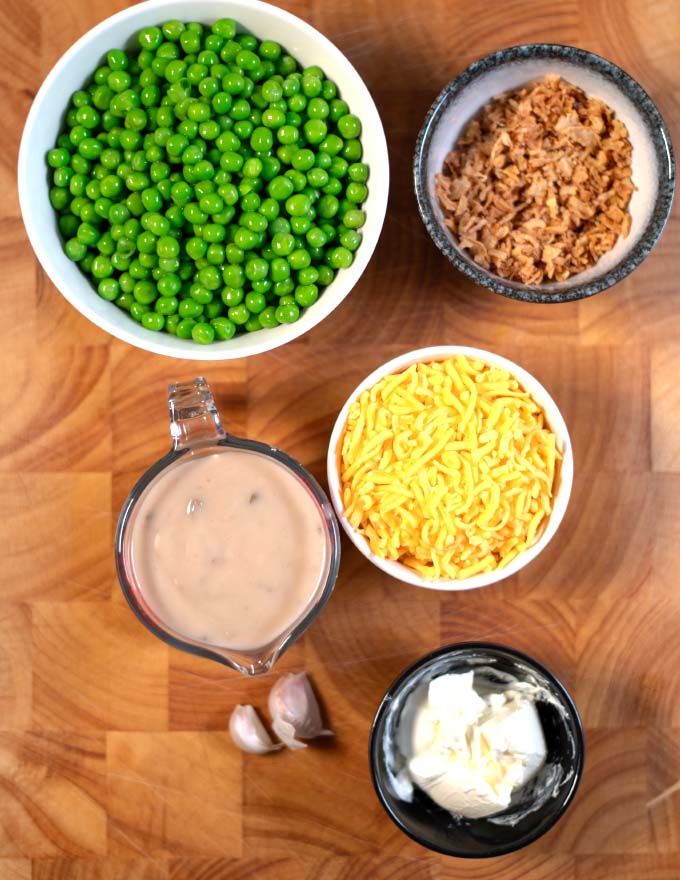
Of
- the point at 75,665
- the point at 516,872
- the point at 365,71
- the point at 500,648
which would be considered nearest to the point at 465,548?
the point at 500,648

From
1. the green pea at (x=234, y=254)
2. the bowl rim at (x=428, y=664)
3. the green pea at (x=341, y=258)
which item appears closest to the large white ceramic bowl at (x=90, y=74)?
the green pea at (x=341, y=258)

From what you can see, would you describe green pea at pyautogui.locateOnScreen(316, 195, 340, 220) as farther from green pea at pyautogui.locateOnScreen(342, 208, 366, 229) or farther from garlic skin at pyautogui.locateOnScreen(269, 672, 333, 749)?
garlic skin at pyautogui.locateOnScreen(269, 672, 333, 749)

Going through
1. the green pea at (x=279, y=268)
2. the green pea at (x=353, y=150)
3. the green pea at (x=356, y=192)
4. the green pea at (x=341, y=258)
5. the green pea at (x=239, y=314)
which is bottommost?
the green pea at (x=239, y=314)

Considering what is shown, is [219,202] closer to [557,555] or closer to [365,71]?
[365,71]

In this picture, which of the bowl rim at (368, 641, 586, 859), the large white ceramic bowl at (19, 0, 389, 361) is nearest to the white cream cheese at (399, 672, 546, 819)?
the bowl rim at (368, 641, 586, 859)

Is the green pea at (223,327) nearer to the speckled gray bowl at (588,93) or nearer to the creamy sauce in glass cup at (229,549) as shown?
the creamy sauce in glass cup at (229,549)

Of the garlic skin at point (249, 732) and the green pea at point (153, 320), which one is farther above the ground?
the green pea at point (153, 320)
